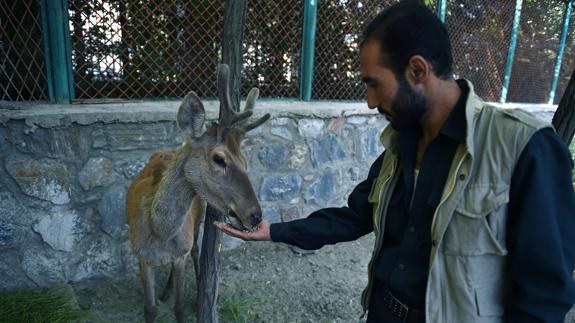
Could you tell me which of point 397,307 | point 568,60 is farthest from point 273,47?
point 568,60

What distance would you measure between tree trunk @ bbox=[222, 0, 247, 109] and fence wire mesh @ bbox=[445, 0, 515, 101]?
5218 millimetres

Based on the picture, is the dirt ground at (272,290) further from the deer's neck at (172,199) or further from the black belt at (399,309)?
the black belt at (399,309)

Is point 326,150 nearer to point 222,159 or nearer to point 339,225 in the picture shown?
point 222,159

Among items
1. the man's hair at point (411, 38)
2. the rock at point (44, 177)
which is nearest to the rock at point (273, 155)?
the rock at point (44, 177)

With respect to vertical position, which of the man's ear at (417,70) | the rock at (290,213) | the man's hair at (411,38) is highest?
the man's hair at (411,38)

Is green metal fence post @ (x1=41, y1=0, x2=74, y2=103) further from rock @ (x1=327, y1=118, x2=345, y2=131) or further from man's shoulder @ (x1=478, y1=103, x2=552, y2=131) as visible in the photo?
man's shoulder @ (x1=478, y1=103, x2=552, y2=131)

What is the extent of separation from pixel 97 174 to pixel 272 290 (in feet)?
6.58

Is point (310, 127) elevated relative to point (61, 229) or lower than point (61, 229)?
elevated

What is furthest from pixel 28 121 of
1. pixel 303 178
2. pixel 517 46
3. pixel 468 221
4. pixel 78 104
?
pixel 517 46

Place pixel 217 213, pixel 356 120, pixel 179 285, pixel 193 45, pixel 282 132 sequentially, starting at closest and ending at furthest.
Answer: pixel 217 213, pixel 179 285, pixel 193 45, pixel 282 132, pixel 356 120

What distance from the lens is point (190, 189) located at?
2.86m

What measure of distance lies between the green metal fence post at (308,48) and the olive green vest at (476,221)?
3.69 meters

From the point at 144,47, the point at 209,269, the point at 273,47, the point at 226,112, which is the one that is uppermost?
the point at 273,47

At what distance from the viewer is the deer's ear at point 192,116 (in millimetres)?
2604
